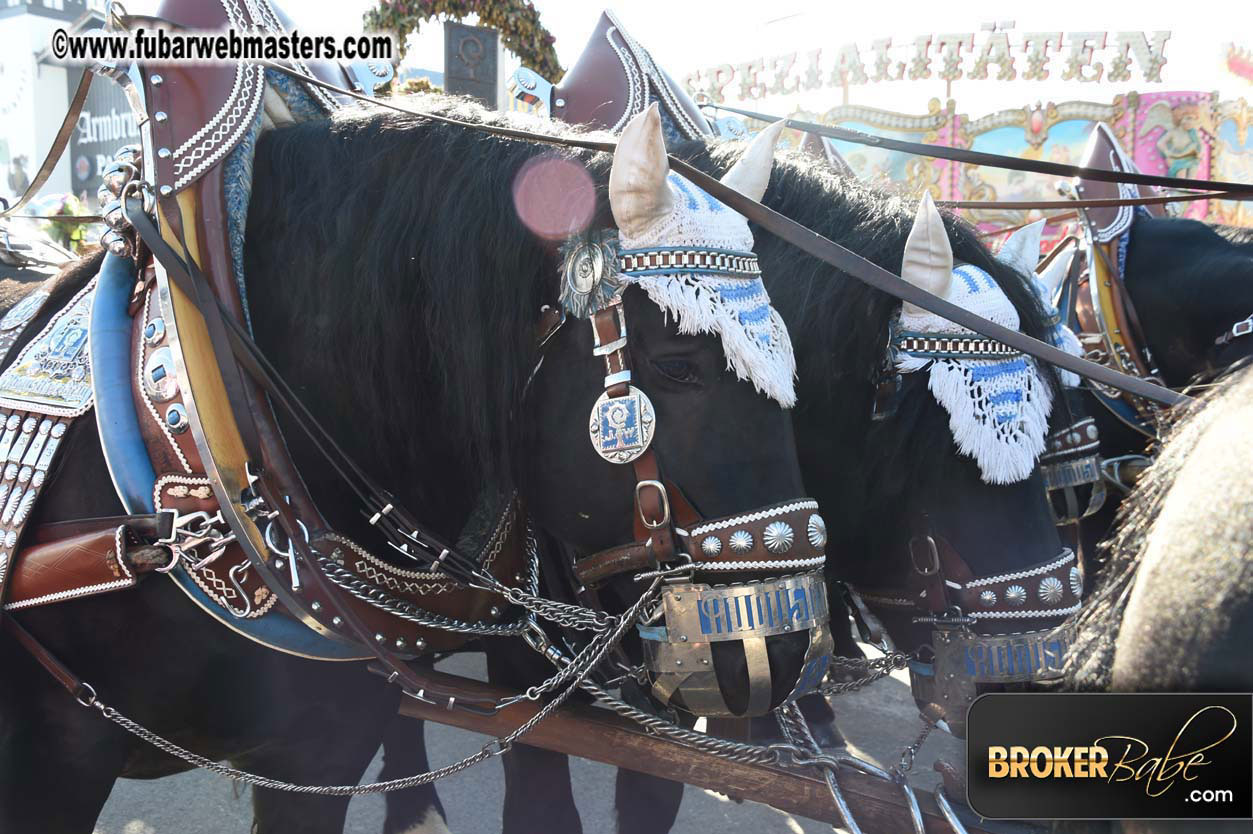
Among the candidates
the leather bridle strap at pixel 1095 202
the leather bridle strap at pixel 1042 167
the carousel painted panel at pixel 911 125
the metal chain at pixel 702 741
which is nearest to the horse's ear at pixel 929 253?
the leather bridle strap at pixel 1042 167

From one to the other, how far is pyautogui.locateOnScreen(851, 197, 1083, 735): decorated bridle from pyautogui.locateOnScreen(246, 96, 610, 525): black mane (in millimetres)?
815

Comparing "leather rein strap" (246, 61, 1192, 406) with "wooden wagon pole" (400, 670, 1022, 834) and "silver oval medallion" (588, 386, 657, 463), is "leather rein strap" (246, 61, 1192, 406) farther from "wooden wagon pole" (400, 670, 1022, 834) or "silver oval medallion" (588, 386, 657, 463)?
"wooden wagon pole" (400, 670, 1022, 834)

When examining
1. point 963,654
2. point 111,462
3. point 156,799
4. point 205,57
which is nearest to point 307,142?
point 205,57

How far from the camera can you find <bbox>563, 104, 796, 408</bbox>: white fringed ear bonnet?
4.69ft

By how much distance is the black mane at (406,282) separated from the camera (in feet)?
4.95

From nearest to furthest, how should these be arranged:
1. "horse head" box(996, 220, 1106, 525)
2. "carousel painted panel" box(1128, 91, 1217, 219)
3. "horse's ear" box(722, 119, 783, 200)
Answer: "horse's ear" box(722, 119, 783, 200) → "horse head" box(996, 220, 1106, 525) → "carousel painted panel" box(1128, 91, 1217, 219)

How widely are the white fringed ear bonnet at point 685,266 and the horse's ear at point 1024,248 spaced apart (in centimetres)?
126

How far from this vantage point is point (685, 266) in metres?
1.46

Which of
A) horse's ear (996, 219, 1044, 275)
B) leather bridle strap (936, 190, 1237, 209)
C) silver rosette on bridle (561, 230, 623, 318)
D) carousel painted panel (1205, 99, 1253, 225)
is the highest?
carousel painted panel (1205, 99, 1253, 225)

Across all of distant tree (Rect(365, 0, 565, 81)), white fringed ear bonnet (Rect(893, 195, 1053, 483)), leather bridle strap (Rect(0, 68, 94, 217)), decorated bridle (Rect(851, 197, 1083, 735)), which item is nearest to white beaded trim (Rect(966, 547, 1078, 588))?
decorated bridle (Rect(851, 197, 1083, 735))

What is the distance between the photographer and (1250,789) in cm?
77

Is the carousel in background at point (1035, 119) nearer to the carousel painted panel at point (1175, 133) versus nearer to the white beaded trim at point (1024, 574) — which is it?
the carousel painted panel at point (1175, 133)

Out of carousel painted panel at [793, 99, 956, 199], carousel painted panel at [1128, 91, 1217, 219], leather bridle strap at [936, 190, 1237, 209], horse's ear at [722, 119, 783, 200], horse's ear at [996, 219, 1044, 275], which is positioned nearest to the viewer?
horse's ear at [722, 119, 783, 200]

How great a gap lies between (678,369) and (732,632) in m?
0.42
